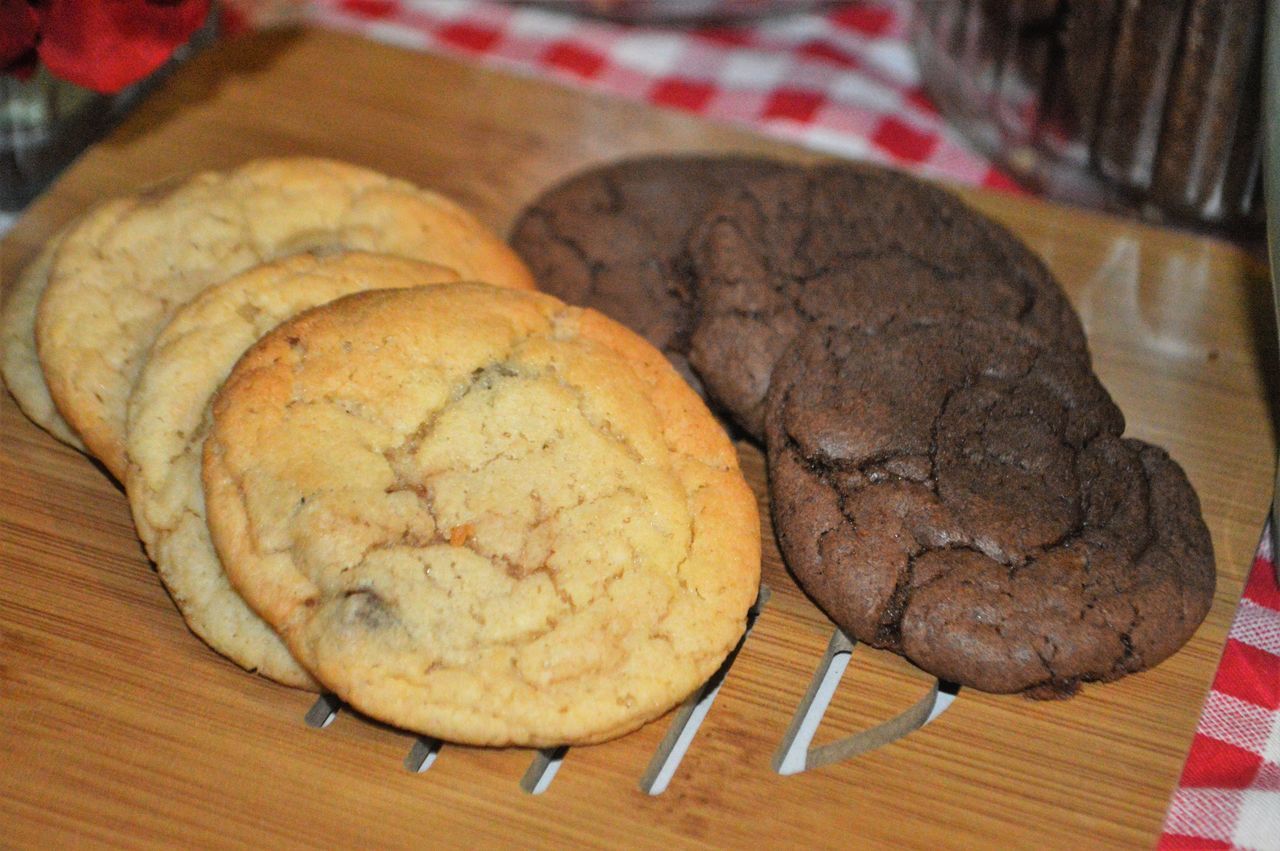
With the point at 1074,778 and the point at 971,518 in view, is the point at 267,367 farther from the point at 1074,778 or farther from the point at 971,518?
the point at 1074,778

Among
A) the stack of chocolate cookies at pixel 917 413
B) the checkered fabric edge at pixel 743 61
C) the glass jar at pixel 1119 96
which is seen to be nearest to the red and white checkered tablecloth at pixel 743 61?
the checkered fabric edge at pixel 743 61

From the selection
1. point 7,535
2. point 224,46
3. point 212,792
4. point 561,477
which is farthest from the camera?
point 224,46

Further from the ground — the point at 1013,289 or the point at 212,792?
the point at 1013,289

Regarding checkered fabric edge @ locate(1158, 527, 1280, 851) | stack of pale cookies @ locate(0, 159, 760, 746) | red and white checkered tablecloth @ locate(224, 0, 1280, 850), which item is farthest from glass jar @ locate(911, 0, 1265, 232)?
stack of pale cookies @ locate(0, 159, 760, 746)

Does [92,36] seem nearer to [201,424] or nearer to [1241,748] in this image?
[201,424]

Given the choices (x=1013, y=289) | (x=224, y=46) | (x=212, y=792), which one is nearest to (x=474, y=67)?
(x=224, y=46)
